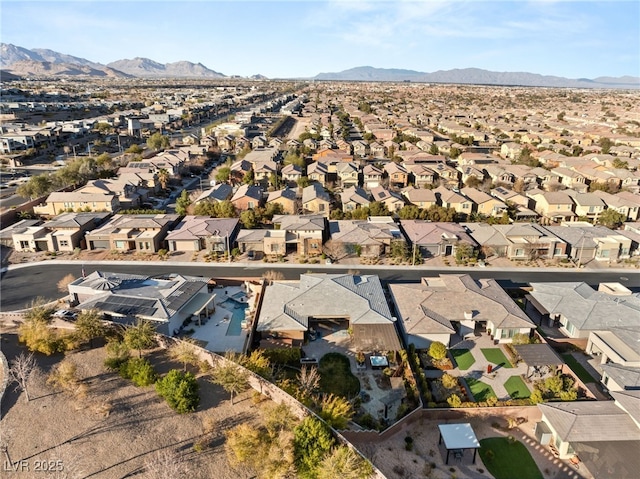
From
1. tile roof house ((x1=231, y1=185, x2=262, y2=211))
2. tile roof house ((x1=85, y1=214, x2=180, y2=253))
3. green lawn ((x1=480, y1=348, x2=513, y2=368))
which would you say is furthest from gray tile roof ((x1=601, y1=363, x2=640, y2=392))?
tile roof house ((x1=85, y1=214, x2=180, y2=253))

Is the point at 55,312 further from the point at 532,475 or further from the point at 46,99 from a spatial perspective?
the point at 46,99

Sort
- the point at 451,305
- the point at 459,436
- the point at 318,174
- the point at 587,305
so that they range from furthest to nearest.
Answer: the point at 318,174
the point at 451,305
the point at 587,305
the point at 459,436

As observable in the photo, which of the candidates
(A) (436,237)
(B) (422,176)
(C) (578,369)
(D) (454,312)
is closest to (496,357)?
(D) (454,312)

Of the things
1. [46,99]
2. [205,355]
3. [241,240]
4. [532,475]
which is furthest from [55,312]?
[46,99]

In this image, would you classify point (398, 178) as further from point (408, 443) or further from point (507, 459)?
point (507, 459)

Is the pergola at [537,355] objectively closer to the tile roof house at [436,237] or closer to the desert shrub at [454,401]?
the desert shrub at [454,401]

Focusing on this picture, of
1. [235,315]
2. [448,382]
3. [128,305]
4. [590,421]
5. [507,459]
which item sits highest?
[128,305]

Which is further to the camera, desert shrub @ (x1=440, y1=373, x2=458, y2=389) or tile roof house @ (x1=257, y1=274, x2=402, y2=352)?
tile roof house @ (x1=257, y1=274, x2=402, y2=352)

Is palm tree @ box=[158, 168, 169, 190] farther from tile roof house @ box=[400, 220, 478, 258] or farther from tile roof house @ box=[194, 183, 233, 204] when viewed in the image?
tile roof house @ box=[400, 220, 478, 258]
